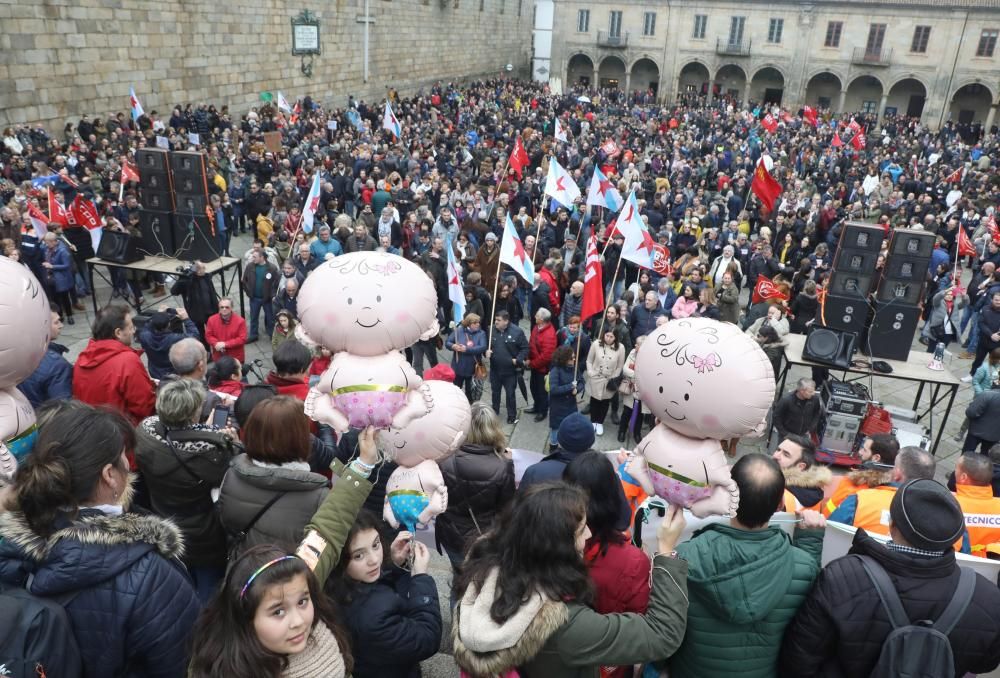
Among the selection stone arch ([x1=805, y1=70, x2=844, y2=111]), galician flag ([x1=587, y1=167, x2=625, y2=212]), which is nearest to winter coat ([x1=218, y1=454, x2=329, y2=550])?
galician flag ([x1=587, y1=167, x2=625, y2=212])

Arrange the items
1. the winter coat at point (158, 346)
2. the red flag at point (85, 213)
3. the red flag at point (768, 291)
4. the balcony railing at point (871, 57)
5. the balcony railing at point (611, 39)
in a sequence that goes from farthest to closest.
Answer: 1. the balcony railing at point (611, 39)
2. the balcony railing at point (871, 57)
3. the red flag at point (85, 213)
4. the red flag at point (768, 291)
5. the winter coat at point (158, 346)

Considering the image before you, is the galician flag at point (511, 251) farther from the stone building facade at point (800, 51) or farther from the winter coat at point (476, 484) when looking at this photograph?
the stone building facade at point (800, 51)

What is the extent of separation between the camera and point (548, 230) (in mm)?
13109

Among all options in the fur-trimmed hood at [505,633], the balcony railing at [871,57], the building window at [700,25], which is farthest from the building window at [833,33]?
the fur-trimmed hood at [505,633]

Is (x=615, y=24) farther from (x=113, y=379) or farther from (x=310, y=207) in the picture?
(x=113, y=379)

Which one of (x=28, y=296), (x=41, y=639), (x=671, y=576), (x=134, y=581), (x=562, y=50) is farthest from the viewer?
(x=562, y=50)

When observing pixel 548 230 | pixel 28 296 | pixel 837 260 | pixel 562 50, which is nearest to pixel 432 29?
pixel 562 50

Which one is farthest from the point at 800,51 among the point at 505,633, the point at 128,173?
the point at 505,633

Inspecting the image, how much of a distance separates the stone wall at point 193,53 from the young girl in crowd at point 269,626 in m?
18.0

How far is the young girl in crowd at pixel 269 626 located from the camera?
71.8 inches

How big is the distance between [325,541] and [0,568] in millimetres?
889

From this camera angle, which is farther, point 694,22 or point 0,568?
point 694,22

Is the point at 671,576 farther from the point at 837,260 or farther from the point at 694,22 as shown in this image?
the point at 694,22

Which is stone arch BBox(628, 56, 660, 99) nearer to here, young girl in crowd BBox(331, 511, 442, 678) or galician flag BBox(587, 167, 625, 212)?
galician flag BBox(587, 167, 625, 212)
